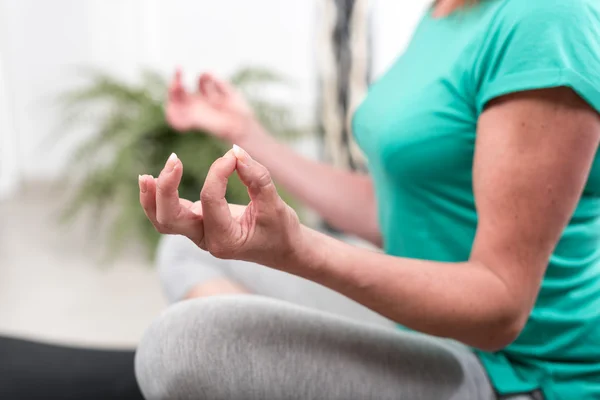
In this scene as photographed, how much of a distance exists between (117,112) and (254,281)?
1.11m

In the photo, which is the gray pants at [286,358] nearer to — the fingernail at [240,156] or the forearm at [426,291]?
the forearm at [426,291]

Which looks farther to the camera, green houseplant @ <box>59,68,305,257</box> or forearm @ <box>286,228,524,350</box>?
green houseplant @ <box>59,68,305,257</box>

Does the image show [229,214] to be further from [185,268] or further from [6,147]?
[6,147]

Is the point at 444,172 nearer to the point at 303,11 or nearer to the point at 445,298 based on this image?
the point at 445,298

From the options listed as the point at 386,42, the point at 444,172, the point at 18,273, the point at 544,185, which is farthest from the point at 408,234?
the point at 18,273

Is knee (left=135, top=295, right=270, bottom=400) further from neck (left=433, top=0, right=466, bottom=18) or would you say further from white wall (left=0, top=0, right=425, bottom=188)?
white wall (left=0, top=0, right=425, bottom=188)

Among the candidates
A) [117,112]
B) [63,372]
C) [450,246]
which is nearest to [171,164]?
[450,246]

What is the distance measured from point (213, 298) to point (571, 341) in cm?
35

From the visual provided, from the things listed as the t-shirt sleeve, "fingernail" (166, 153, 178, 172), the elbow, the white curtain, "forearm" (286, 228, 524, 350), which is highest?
the t-shirt sleeve

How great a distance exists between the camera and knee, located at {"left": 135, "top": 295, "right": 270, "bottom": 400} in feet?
1.83

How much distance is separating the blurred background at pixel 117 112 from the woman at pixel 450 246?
2.91 feet

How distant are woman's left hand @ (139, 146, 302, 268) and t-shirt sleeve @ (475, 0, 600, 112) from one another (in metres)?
0.22

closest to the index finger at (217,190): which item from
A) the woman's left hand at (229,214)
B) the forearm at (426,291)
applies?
the woman's left hand at (229,214)

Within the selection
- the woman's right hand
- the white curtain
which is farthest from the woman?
the white curtain
